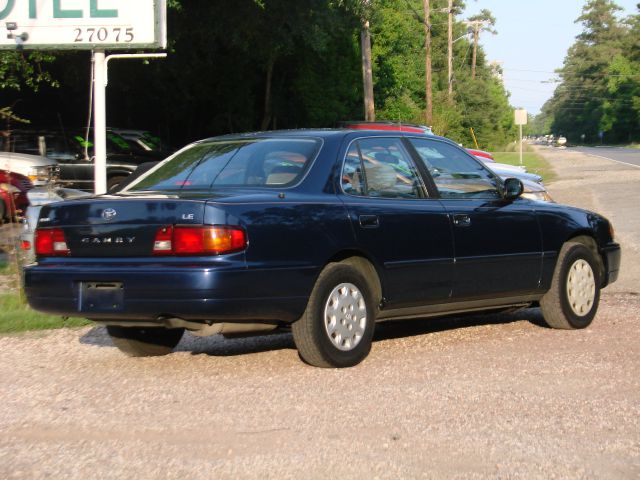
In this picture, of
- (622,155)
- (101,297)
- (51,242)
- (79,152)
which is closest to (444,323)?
(101,297)

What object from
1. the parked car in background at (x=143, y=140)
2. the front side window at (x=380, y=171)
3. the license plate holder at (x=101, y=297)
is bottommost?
the license plate holder at (x=101, y=297)

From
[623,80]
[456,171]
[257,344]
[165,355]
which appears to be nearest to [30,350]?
[165,355]

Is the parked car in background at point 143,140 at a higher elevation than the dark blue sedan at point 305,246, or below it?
higher

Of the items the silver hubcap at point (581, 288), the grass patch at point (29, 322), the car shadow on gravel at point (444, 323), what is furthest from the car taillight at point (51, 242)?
the silver hubcap at point (581, 288)

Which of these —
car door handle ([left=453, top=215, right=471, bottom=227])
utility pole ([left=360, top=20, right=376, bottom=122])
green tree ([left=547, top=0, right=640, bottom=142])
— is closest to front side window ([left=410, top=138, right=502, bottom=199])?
car door handle ([left=453, top=215, right=471, bottom=227])

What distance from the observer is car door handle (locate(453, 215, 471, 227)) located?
25.3 feet

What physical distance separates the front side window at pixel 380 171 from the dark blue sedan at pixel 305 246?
11 millimetres

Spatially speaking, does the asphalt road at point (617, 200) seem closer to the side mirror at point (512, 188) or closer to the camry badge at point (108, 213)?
the side mirror at point (512, 188)

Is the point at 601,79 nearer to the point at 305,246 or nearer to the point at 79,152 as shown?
the point at 79,152

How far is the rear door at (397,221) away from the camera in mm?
7090

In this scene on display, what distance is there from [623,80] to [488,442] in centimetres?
14569

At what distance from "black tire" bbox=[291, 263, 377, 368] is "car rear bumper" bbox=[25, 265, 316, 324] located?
0.34 ft

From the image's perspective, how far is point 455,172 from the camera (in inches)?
318

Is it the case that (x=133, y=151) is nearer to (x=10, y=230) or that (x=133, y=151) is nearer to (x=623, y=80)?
(x=10, y=230)
